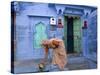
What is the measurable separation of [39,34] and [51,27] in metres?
0.16

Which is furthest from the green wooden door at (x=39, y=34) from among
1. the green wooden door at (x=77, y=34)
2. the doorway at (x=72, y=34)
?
the green wooden door at (x=77, y=34)

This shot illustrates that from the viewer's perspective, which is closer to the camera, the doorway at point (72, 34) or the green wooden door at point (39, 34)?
the green wooden door at point (39, 34)

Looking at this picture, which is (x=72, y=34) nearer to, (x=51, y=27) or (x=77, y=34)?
(x=77, y=34)

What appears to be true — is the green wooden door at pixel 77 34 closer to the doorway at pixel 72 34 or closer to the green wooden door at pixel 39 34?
the doorway at pixel 72 34

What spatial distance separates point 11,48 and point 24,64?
21cm

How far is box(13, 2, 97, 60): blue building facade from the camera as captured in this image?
2.30 m

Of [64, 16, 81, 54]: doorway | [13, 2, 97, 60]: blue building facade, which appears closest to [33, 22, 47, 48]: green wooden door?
[13, 2, 97, 60]: blue building facade

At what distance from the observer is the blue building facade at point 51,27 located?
7.54ft

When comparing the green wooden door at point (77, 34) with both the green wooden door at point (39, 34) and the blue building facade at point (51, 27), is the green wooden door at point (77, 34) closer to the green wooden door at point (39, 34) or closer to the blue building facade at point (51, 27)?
the blue building facade at point (51, 27)

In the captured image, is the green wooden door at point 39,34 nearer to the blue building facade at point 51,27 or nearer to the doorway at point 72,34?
the blue building facade at point 51,27

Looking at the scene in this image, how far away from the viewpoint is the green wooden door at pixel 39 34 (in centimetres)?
237

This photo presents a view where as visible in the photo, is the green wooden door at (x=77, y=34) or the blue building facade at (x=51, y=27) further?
the green wooden door at (x=77, y=34)

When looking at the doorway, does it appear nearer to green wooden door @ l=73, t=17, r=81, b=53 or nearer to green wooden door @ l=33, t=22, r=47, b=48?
green wooden door @ l=73, t=17, r=81, b=53

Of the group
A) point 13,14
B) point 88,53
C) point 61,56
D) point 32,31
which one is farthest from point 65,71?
point 13,14
